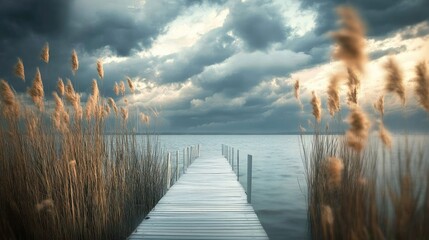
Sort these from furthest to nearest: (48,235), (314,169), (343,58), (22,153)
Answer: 1. (314,169)
2. (22,153)
3. (48,235)
4. (343,58)

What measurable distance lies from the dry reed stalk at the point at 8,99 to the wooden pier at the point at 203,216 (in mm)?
1744

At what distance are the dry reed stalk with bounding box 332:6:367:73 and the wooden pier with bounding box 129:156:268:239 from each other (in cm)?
261

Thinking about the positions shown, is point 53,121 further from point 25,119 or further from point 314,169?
point 314,169

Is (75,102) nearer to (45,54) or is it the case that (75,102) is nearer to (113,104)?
(45,54)

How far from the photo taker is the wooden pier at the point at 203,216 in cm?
387

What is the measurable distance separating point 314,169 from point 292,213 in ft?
19.3

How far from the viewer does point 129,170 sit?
17.8ft

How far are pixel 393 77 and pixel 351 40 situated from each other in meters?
0.75

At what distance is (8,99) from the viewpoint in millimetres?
3115

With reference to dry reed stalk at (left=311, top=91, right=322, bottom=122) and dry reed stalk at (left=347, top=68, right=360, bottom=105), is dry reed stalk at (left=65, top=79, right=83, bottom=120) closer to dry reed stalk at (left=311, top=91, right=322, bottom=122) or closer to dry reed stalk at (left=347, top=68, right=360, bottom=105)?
dry reed stalk at (left=311, top=91, right=322, bottom=122)

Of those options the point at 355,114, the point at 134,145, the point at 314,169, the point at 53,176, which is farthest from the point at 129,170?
the point at 355,114

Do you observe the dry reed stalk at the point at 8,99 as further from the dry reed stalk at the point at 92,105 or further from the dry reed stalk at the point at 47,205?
the dry reed stalk at the point at 47,205

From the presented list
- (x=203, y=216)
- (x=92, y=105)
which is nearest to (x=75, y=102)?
(x=92, y=105)

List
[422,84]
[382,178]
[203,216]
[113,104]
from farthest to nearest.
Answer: [113,104] < [203,216] < [382,178] < [422,84]
